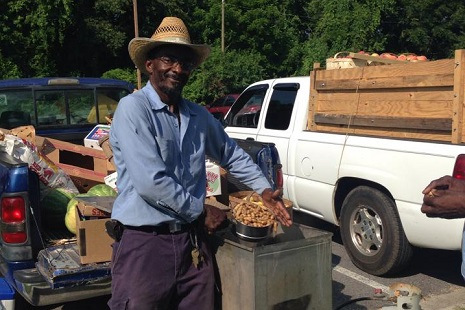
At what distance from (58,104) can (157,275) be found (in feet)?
12.4

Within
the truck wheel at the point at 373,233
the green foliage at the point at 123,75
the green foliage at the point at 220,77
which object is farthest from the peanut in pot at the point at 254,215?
the green foliage at the point at 123,75

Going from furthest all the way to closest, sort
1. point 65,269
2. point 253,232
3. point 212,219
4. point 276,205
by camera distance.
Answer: point 65,269, point 276,205, point 253,232, point 212,219

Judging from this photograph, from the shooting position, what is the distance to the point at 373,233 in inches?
223

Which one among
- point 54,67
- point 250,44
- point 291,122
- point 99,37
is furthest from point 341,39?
point 291,122

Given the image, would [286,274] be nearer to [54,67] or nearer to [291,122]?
[291,122]

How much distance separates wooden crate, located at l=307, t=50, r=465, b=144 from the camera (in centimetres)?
487

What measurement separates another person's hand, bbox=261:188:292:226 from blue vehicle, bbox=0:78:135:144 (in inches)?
121

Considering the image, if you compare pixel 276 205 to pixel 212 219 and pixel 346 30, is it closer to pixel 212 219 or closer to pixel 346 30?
pixel 212 219

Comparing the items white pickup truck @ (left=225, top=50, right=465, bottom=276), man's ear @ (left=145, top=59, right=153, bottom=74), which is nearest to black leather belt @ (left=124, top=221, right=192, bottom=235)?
man's ear @ (left=145, top=59, right=153, bottom=74)

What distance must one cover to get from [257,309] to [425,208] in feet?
3.20

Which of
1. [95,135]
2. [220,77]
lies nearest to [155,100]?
[95,135]

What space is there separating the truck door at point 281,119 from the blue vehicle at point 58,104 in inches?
76.8

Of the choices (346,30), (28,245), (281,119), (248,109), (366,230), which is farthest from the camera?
(346,30)

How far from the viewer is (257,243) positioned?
3.00 meters
